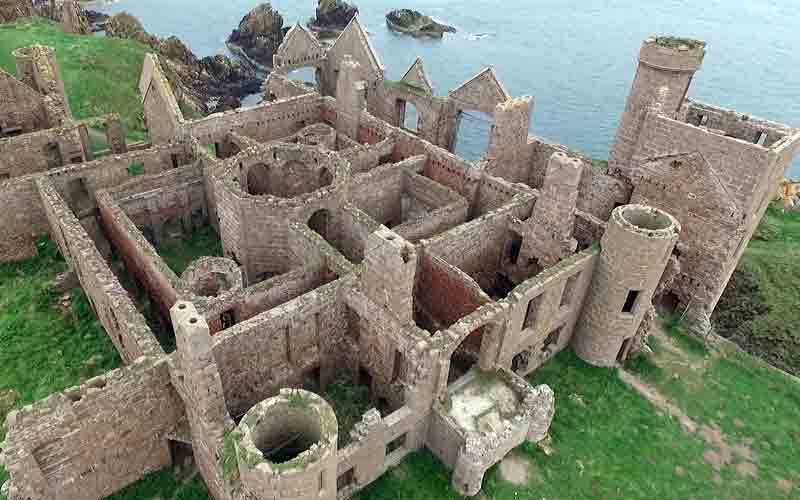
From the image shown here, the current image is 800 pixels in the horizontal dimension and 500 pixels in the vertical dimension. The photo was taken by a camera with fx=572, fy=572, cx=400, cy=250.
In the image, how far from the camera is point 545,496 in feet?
61.3

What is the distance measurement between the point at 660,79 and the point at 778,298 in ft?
51.4

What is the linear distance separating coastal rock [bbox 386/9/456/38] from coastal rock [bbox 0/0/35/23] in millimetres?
48647

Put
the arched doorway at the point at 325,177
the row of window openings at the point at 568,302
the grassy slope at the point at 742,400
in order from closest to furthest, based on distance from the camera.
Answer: the grassy slope at the point at 742,400, the row of window openings at the point at 568,302, the arched doorway at the point at 325,177

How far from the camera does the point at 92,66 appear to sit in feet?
160

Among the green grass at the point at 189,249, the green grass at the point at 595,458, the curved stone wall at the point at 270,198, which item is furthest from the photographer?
the green grass at the point at 189,249

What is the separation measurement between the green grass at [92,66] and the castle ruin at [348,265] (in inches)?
448

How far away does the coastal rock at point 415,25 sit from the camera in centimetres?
8675

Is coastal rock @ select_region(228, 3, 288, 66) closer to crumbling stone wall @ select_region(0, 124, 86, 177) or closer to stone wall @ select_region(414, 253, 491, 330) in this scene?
crumbling stone wall @ select_region(0, 124, 86, 177)

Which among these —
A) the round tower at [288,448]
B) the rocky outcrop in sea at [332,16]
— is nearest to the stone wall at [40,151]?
the round tower at [288,448]

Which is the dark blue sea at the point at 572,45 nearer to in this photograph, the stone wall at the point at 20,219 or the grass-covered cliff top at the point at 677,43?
the grass-covered cliff top at the point at 677,43

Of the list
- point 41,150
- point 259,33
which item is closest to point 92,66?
point 41,150

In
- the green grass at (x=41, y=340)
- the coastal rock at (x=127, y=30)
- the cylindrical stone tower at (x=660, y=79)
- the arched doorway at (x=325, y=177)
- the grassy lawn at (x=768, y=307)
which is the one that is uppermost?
the cylindrical stone tower at (x=660, y=79)

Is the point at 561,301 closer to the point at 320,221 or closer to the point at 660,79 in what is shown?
the point at 320,221

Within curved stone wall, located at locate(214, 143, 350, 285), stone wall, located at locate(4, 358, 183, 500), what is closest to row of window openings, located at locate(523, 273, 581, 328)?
curved stone wall, located at locate(214, 143, 350, 285)
